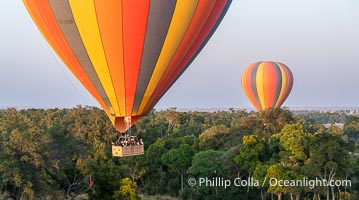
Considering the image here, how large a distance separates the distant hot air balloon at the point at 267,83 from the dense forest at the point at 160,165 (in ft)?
16.7

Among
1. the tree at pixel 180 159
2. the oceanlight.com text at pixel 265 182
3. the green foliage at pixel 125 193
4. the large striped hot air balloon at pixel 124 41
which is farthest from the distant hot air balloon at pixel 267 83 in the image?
A: the large striped hot air balloon at pixel 124 41

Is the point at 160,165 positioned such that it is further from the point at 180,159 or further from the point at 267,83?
the point at 267,83

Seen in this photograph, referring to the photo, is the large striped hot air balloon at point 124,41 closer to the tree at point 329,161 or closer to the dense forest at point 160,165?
the dense forest at point 160,165

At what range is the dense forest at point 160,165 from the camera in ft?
74.8

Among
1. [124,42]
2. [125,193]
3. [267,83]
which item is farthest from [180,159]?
[124,42]

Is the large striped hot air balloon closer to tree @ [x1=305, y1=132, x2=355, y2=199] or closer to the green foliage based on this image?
the green foliage

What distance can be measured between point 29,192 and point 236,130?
2054cm

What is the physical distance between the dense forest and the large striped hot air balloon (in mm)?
10569

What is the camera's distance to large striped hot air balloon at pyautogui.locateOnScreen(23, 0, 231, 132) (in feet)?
40.1

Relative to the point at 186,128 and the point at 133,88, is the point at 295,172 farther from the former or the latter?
the point at 186,128

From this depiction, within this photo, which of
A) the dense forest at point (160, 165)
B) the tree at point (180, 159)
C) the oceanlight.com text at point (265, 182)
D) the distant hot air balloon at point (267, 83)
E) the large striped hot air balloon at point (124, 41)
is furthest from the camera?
the distant hot air balloon at point (267, 83)

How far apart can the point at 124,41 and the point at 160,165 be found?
2435 cm

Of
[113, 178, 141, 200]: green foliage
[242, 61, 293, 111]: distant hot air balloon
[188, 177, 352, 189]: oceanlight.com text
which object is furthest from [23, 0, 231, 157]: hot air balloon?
[242, 61, 293, 111]: distant hot air balloon

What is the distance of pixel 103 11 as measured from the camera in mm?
12039
